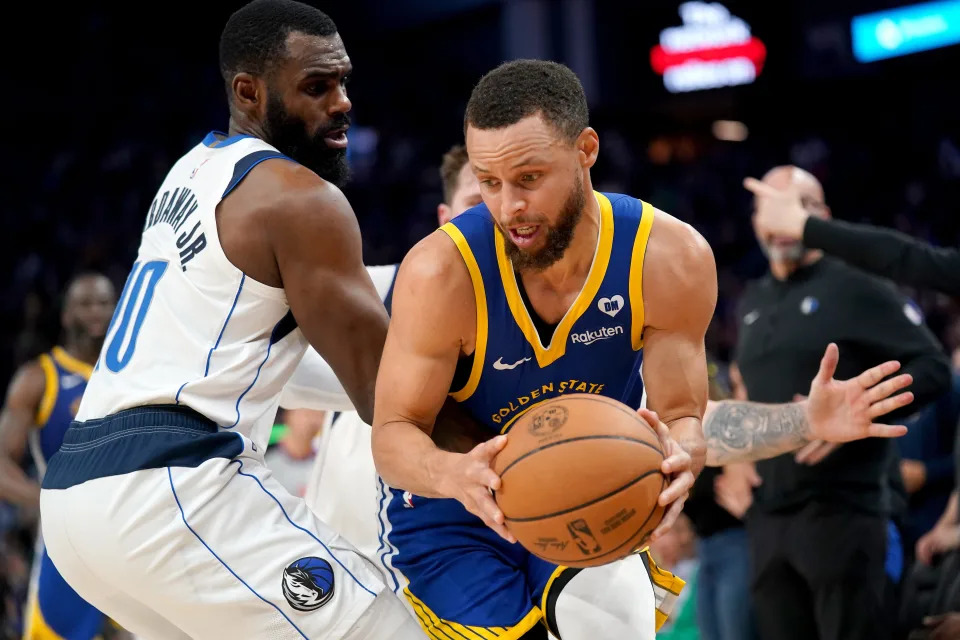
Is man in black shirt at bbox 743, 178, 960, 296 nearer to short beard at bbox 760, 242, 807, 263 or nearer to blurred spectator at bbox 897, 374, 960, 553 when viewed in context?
short beard at bbox 760, 242, 807, 263

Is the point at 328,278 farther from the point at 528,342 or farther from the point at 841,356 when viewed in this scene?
the point at 841,356

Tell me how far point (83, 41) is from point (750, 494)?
11.0m

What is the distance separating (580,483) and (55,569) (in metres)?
3.57

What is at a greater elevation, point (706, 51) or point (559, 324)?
point (559, 324)

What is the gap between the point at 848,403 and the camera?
3191mm

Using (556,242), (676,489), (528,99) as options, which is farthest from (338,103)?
(676,489)

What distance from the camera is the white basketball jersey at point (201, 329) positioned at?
2.80 meters

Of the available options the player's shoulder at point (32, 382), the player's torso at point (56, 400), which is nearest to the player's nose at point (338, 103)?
the player's torso at point (56, 400)

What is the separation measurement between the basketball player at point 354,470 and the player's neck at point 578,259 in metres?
0.82

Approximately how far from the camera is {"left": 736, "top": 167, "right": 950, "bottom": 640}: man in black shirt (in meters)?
4.61

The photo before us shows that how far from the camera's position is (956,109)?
574 inches

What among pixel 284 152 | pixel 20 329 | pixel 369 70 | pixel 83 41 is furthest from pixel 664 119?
pixel 284 152

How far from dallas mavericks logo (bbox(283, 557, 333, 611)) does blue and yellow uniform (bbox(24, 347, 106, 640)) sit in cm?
253

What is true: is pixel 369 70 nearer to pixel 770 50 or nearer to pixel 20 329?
pixel 770 50
